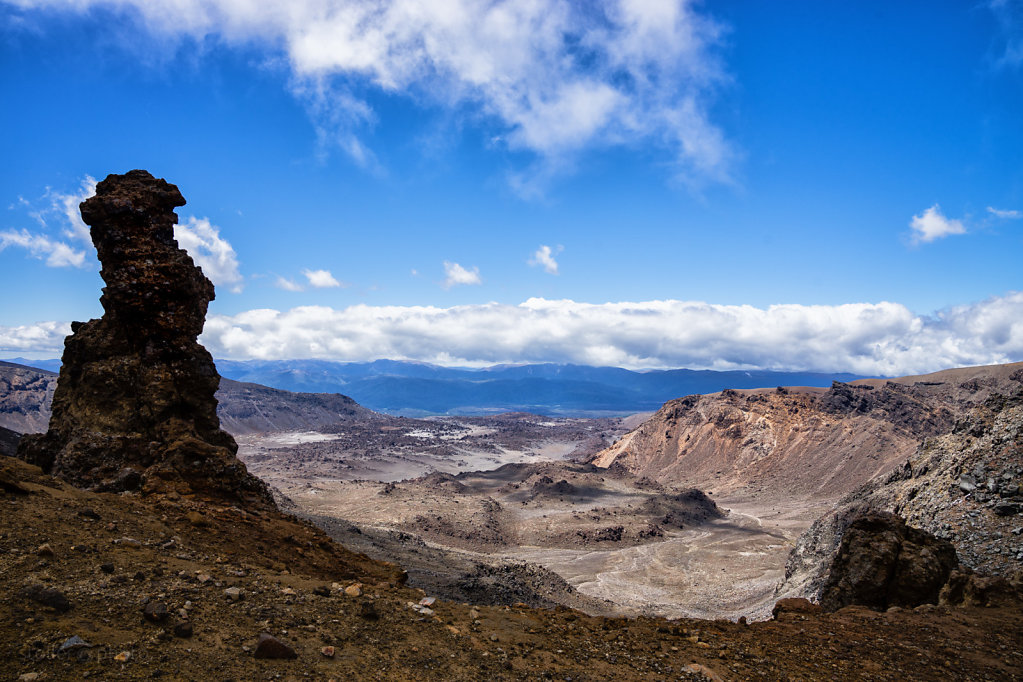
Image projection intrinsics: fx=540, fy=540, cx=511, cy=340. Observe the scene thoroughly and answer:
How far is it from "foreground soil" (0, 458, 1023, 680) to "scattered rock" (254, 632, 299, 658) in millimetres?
91

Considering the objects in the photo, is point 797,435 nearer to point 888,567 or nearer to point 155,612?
point 888,567

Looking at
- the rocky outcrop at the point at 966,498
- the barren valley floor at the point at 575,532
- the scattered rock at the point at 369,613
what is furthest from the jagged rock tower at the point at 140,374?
the rocky outcrop at the point at 966,498

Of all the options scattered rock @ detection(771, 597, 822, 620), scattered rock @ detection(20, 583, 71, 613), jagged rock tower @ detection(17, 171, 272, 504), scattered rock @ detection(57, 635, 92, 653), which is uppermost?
jagged rock tower @ detection(17, 171, 272, 504)

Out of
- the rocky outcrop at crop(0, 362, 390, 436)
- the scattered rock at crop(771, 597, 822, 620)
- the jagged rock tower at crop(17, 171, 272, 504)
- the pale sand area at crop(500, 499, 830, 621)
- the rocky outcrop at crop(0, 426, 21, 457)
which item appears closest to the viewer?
the jagged rock tower at crop(17, 171, 272, 504)

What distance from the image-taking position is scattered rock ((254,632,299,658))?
5.23 m

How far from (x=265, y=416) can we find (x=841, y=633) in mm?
154040

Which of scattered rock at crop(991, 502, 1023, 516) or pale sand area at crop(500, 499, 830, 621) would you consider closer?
scattered rock at crop(991, 502, 1023, 516)

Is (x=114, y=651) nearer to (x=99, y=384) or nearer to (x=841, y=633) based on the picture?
(x=99, y=384)

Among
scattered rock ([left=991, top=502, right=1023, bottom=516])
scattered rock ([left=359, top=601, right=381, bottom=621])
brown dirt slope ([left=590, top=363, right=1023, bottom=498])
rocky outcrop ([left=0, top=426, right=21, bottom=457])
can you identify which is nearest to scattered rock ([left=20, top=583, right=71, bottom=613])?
scattered rock ([left=359, top=601, right=381, bottom=621])

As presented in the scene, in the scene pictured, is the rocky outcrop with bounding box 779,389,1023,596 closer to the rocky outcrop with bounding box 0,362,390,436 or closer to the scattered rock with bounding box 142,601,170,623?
the scattered rock with bounding box 142,601,170,623

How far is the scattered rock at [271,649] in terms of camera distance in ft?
17.2

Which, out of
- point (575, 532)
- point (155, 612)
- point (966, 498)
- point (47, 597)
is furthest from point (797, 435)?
point (47, 597)

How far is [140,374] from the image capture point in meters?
11.5

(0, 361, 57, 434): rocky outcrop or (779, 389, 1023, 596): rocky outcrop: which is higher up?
(779, 389, 1023, 596): rocky outcrop
